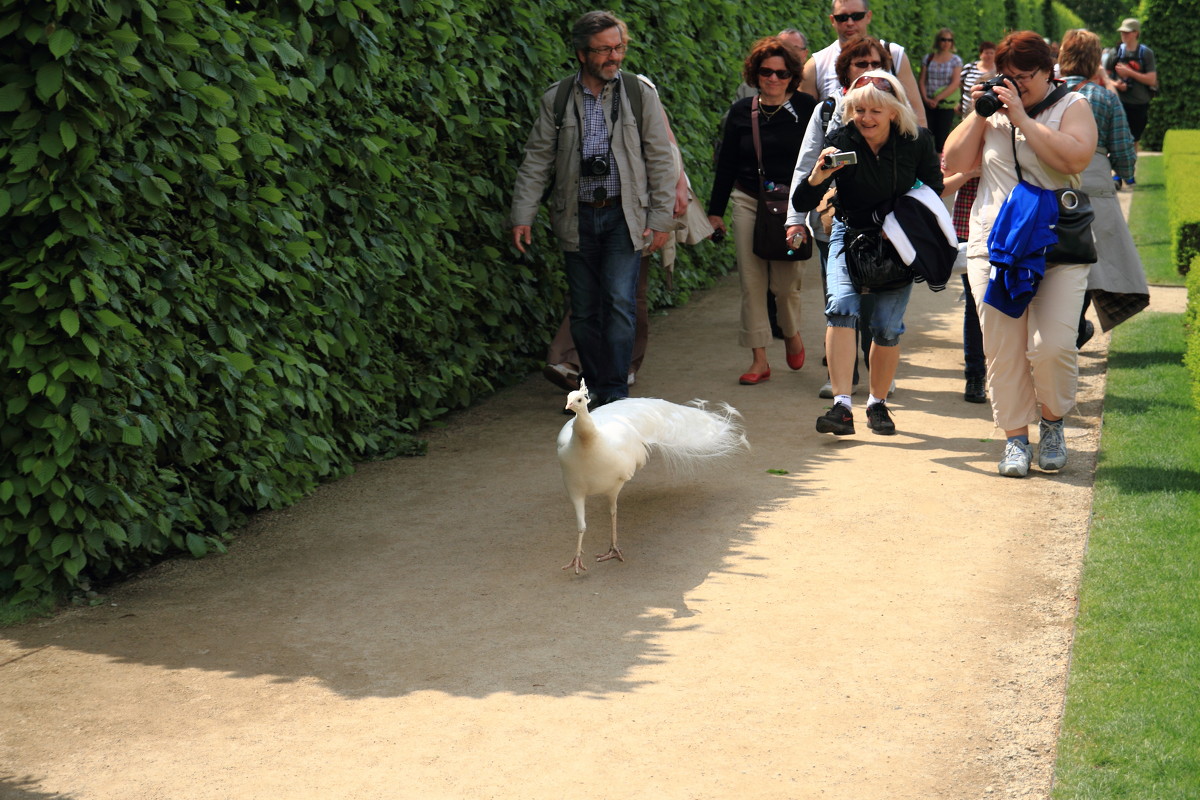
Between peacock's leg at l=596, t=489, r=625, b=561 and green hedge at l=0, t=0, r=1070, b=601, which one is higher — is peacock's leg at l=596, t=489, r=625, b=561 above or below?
below

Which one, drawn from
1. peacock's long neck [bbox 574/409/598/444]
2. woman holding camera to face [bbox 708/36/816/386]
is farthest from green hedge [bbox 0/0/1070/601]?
peacock's long neck [bbox 574/409/598/444]

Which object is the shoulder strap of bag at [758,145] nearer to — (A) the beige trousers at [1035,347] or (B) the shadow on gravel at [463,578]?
(B) the shadow on gravel at [463,578]

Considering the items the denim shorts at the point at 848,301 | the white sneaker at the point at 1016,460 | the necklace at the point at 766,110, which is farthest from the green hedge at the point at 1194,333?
the necklace at the point at 766,110

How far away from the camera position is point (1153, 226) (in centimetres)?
1598

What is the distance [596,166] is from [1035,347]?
109 inches

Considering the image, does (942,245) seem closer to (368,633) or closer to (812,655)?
(812,655)

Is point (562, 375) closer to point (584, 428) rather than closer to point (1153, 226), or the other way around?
point (584, 428)

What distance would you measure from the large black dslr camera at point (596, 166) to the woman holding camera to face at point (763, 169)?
1.15 metres

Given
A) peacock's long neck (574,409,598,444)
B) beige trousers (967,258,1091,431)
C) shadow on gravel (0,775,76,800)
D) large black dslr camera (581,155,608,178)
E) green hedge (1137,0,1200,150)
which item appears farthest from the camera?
green hedge (1137,0,1200,150)

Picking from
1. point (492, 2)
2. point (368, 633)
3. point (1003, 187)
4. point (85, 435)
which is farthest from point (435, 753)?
point (492, 2)

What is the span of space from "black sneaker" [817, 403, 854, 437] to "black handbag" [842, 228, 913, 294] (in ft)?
2.38

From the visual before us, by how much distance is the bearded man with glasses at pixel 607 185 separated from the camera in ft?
25.7

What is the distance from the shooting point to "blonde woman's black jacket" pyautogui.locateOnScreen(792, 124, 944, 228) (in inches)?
286

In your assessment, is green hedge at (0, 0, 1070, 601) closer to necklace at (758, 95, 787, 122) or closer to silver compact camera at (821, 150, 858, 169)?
necklace at (758, 95, 787, 122)
